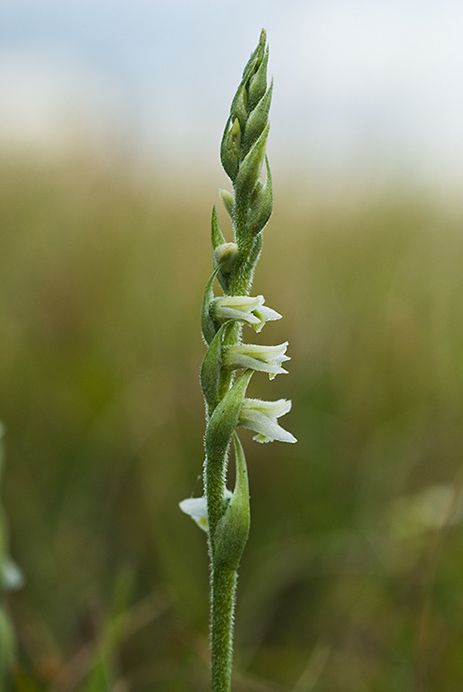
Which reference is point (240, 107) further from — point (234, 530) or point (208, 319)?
point (234, 530)

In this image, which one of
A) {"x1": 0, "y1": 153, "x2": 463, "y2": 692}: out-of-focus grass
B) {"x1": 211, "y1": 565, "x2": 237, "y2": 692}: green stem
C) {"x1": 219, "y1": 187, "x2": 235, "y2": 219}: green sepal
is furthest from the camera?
{"x1": 0, "y1": 153, "x2": 463, "y2": 692}: out-of-focus grass

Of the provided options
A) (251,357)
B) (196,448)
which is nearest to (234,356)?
(251,357)

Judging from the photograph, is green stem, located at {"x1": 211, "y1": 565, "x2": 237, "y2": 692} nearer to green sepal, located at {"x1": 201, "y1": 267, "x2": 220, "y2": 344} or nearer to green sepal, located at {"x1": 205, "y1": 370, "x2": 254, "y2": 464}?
green sepal, located at {"x1": 205, "y1": 370, "x2": 254, "y2": 464}

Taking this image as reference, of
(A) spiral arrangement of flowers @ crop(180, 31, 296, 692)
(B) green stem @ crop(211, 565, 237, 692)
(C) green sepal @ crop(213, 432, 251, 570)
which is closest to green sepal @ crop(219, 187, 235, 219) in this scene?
(A) spiral arrangement of flowers @ crop(180, 31, 296, 692)

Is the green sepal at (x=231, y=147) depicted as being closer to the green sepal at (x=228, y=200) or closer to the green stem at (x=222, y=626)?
the green sepal at (x=228, y=200)

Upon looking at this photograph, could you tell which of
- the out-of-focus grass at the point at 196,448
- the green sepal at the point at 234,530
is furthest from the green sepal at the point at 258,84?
the out-of-focus grass at the point at 196,448

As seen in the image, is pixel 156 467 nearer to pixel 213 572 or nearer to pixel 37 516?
pixel 37 516
